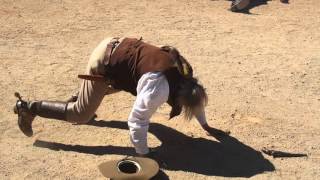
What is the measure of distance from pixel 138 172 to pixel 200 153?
992mm

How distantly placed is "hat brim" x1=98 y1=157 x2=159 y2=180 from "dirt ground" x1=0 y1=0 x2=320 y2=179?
11.0 inches

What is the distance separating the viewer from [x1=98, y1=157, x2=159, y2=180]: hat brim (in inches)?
167

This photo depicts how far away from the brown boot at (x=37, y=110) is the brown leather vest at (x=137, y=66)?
0.59 metres

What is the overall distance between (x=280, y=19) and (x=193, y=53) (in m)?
2.10

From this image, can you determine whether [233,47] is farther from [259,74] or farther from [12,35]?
[12,35]

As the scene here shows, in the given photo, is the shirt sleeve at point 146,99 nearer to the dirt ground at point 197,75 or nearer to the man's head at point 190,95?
the man's head at point 190,95

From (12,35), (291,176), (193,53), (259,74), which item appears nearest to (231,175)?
(291,176)

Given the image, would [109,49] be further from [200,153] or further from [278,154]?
[278,154]

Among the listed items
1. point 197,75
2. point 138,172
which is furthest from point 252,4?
point 138,172

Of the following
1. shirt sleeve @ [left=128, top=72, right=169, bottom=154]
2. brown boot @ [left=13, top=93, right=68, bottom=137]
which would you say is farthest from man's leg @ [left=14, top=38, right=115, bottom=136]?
shirt sleeve @ [left=128, top=72, right=169, bottom=154]

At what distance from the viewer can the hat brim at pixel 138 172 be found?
4.25 meters

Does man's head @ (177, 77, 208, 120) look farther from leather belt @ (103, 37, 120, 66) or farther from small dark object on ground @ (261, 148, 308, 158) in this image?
small dark object on ground @ (261, 148, 308, 158)

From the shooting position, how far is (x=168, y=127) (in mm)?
5566

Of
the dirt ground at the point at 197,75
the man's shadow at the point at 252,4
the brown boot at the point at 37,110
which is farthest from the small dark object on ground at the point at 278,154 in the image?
the man's shadow at the point at 252,4
